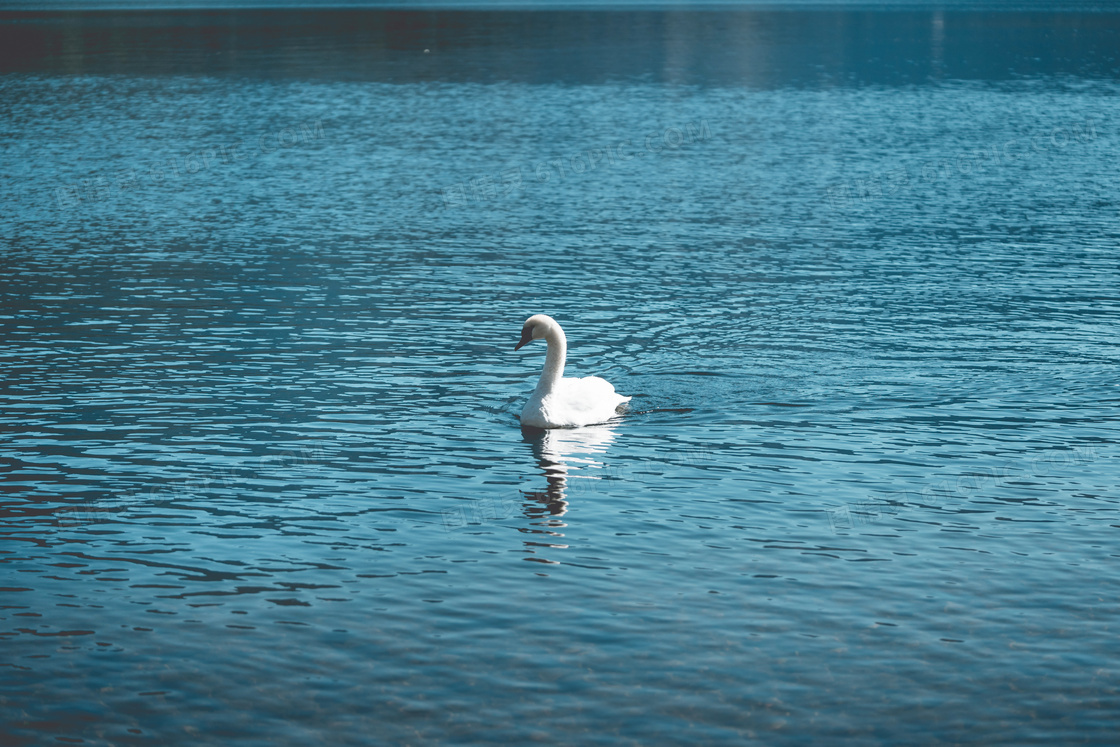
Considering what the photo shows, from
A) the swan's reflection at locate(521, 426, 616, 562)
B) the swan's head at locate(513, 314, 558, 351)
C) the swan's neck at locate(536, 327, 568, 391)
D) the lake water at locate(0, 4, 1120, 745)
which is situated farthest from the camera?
the swan's head at locate(513, 314, 558, 351)

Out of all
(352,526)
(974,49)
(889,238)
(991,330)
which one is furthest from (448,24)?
(352,526)

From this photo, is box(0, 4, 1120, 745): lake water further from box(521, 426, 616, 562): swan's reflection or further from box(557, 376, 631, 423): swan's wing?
box(557, 376, 631, 423): swan's wing

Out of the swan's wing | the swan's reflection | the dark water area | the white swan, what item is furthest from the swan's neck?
the dark water area

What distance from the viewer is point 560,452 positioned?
2184 cm

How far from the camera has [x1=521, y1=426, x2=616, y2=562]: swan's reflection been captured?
61.3 feet

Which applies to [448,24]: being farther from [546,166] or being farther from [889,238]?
[889,238]

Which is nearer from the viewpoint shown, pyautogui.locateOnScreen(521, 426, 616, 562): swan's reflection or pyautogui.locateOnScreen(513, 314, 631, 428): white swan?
pyautogui.locateOnScreen(521, 426, 616, 562): swan's reflection

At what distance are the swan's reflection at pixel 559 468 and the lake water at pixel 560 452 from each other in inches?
3.1

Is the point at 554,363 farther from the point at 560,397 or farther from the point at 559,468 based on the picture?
the point at 559,468

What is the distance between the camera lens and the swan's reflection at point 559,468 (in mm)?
18688

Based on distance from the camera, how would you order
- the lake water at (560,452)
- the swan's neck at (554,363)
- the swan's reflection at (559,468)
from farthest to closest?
the swan's neck at (554,363) < the swan's reflection at (559,468) < the lake water at (560,452)

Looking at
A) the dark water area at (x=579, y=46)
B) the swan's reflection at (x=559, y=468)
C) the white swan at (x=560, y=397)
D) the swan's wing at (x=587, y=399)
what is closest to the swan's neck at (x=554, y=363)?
the white swan at (x=560, y=397)

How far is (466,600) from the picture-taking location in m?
16.0

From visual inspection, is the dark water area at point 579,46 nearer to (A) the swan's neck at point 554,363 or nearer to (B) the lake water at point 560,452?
(B) the lake water at point 560,452
